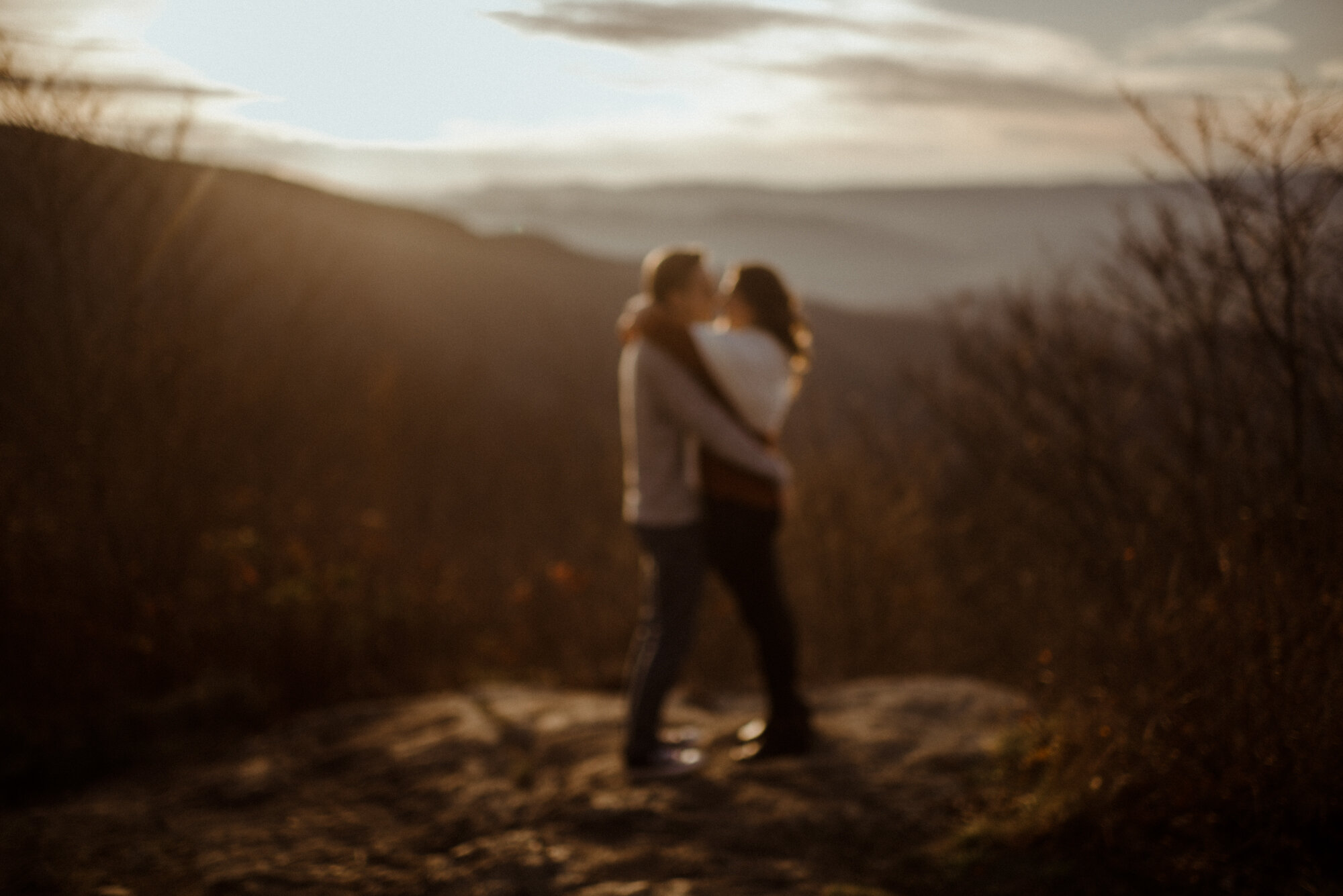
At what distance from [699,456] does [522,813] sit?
146 centimetres

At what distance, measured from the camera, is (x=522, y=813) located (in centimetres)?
382

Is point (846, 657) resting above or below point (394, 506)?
below

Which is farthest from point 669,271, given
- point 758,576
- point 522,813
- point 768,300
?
point 522,813

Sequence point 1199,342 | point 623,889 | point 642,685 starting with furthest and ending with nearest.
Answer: point 1199,342, point 642,685, point 623,889

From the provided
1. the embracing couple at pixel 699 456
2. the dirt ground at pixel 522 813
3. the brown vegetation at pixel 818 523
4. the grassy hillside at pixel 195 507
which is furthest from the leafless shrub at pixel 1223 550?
the grassy hillside at pixel 195 507

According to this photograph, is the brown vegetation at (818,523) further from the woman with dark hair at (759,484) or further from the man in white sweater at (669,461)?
the man in white sweater at (669,461)

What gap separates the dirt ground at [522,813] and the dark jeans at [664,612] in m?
0.34

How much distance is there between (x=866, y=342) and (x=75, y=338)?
6165 cm

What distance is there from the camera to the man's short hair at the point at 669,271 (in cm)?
364

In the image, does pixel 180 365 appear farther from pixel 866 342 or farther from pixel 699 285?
pixel 866 342

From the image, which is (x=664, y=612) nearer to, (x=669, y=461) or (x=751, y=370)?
(x=669, y=461)

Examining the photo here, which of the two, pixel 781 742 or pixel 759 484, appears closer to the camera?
pixel 759 484

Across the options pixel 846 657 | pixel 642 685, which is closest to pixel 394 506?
pixel 846 657

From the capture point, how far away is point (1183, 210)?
195 inches
